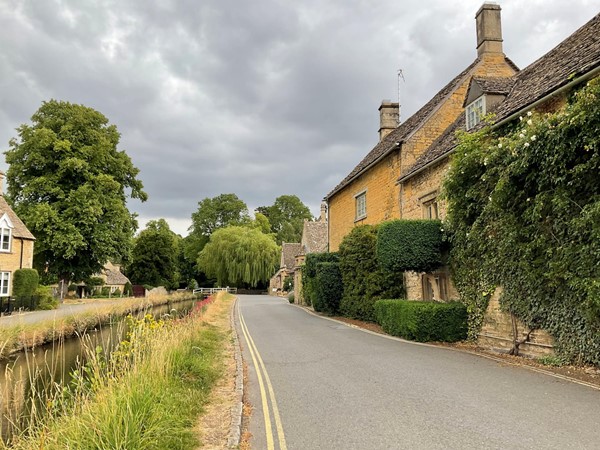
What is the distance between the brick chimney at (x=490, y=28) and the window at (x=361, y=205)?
27.8 ft

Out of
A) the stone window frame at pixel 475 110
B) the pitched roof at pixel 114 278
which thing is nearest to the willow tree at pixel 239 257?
the pitched roof at pixel 114 278

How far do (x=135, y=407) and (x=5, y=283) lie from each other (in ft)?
99.1

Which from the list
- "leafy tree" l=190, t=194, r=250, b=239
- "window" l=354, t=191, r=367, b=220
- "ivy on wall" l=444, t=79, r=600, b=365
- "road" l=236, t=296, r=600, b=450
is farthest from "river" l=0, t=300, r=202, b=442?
"leafy tree" l=190, t=194, r=250, b=239

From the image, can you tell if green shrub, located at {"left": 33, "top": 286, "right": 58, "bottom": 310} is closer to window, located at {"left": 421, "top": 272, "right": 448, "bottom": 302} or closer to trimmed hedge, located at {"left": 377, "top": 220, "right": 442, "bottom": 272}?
trimmed hedge, located at {"left": 377, "top": 220, "right": 442, "bottom": 272}

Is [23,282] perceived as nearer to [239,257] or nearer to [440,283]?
[440,283]

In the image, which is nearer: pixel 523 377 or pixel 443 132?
pixel 523 377

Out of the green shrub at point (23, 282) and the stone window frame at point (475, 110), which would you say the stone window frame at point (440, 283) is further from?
the green shrub at point (23, 282)

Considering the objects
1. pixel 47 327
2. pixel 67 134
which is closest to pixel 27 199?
pixel 67 134

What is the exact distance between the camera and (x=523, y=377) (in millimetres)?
8078

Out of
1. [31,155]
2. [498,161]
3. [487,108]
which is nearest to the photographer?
[498,161]

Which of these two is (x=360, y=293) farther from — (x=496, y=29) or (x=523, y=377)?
(x=496, y=29)

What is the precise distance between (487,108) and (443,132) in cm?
482

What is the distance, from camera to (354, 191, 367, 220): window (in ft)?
76.2

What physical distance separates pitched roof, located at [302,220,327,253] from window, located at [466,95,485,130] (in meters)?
33.3
